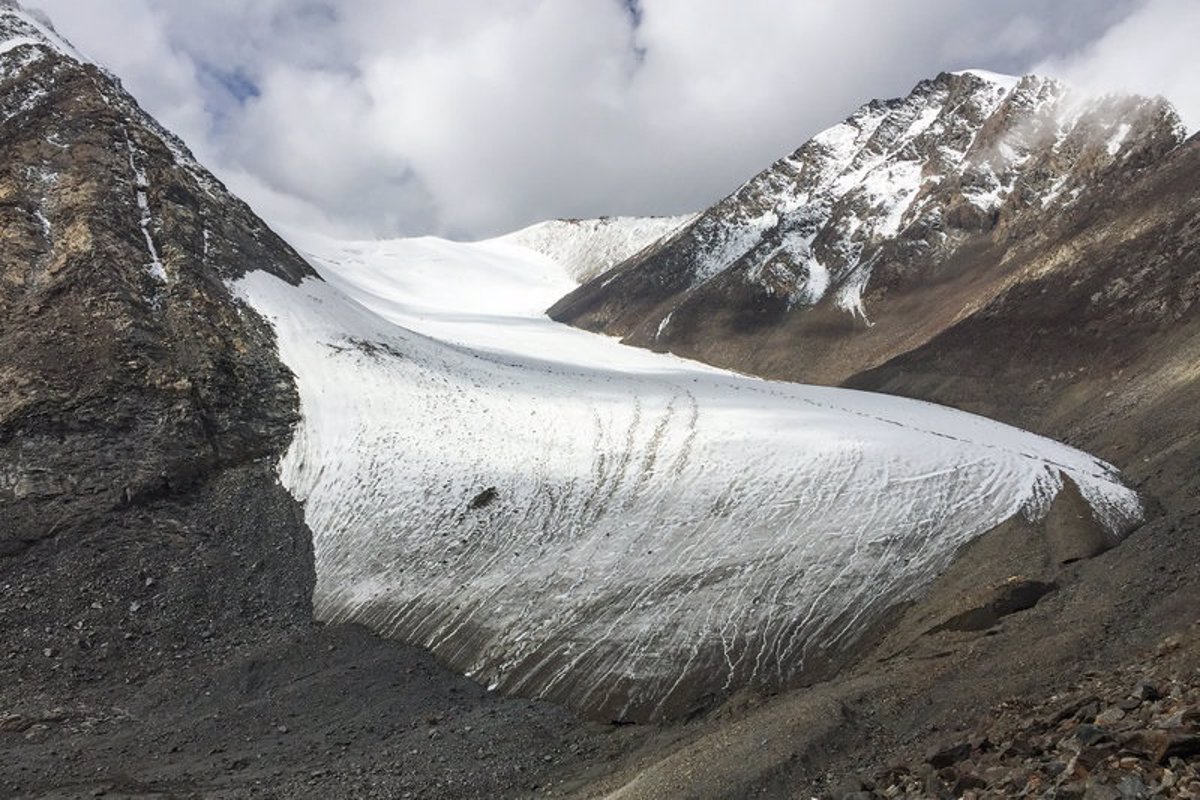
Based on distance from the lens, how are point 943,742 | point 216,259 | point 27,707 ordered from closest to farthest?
point 943,742, point 27,707, point 216,259

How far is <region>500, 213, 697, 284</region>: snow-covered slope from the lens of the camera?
151 metres

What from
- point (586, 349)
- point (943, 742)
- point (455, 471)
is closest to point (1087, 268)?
point (586, 349)

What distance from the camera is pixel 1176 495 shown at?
22.2 meters

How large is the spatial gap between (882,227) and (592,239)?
97795 millimetres

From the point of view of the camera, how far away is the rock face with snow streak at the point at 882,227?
58531 mm

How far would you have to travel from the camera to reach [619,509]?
24094 mm

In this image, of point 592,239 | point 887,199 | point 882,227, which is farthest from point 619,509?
point 592,239

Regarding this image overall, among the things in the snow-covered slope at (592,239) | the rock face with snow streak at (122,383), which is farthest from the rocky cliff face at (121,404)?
the snow-covered slope at (592,239)

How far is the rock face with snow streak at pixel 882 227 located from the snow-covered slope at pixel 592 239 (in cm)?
4756

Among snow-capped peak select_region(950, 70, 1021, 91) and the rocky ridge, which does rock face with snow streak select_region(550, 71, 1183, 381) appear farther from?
the rocky ridge

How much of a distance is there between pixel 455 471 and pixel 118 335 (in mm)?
12967

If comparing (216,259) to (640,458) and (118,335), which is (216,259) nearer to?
(118,335)

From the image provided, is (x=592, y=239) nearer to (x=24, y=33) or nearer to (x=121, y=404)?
(x=24, y=33)

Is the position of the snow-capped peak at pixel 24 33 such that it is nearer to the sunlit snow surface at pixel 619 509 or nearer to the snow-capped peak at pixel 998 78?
the sunlit snow surface at pixel 619 509
